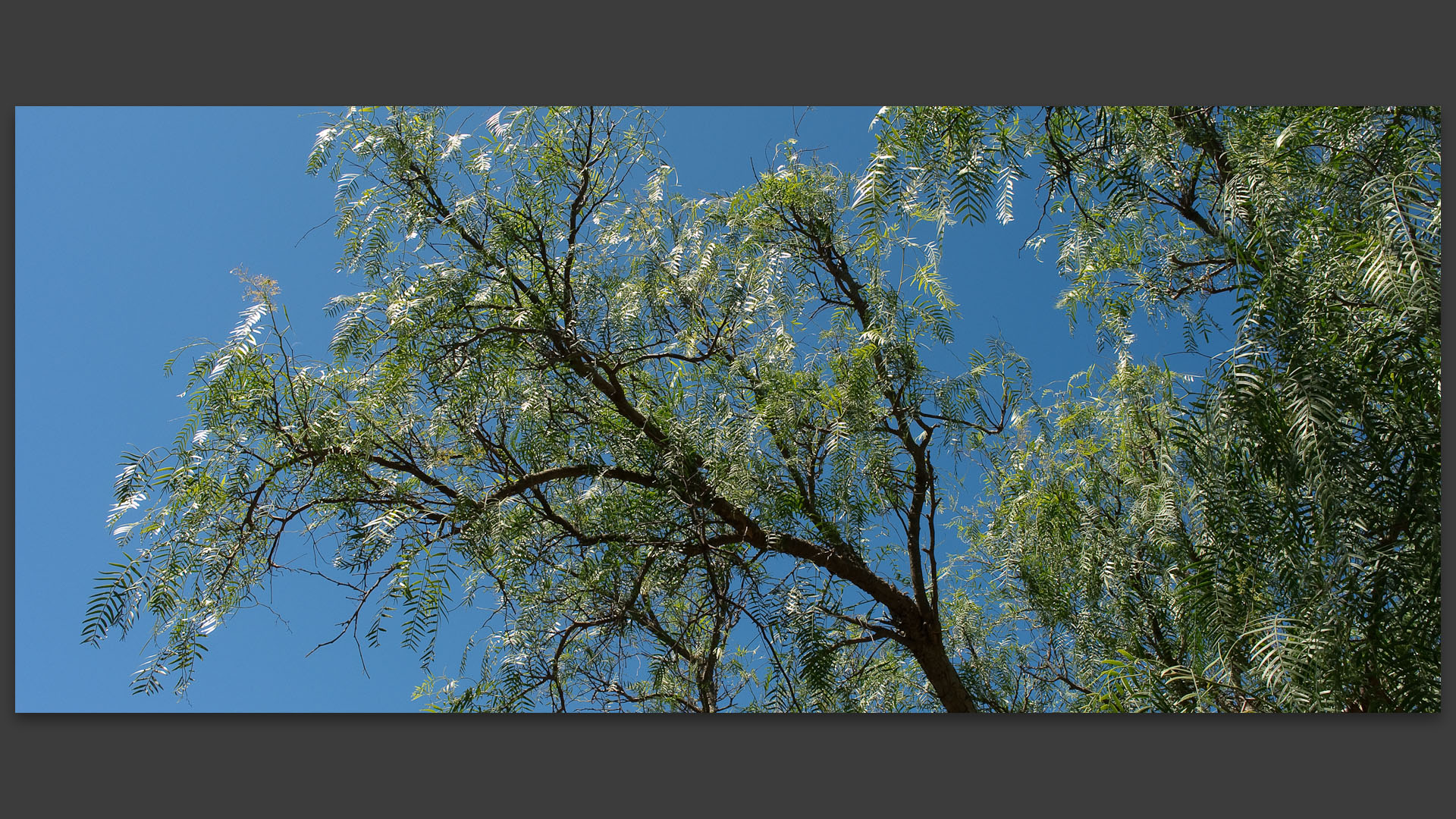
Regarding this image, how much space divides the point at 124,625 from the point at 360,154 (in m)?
1.23

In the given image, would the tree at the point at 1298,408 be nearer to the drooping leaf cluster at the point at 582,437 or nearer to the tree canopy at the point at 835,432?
the tree canopy at the point at 835,432

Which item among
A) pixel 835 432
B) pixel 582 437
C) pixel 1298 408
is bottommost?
pixel 1298 408

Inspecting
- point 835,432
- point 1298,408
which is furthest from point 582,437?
point 1298,408

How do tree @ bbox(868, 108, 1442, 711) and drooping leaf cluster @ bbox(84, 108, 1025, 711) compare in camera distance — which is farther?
drooping leaf cluster @ bbox(84, 108, 1025, 711)

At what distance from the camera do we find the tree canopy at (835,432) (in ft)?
5.85

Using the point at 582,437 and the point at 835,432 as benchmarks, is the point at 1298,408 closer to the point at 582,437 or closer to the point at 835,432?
the point at 835,432

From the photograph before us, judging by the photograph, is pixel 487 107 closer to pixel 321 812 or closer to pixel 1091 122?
pixel 1091 122

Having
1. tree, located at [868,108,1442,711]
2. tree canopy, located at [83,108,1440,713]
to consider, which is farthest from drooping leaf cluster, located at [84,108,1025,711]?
tree, located at [868,108,1442,711]

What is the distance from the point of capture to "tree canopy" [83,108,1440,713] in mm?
1783

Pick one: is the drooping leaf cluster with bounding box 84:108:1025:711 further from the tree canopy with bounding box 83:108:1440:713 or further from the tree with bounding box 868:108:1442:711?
the tree with bounding box 868:108:1442:711

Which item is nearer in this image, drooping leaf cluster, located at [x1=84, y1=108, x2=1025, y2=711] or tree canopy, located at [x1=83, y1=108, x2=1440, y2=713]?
tree canopy, located at [x1=83, y1=108, x2=1440, y2=713]

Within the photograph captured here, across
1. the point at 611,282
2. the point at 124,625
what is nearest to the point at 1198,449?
the point at 611,282

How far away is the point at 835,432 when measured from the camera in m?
2.31

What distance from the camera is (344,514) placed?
2320 millimetres
